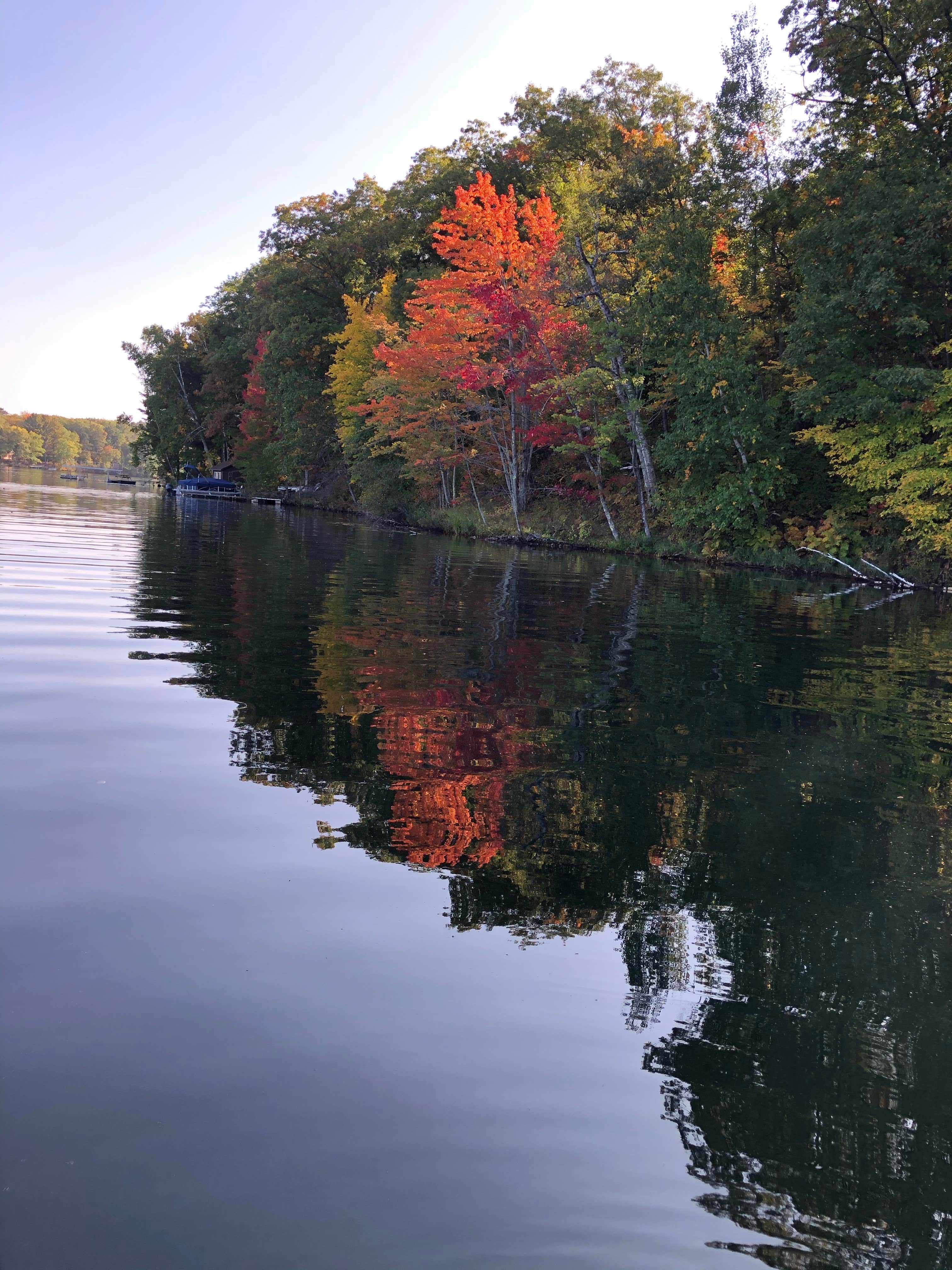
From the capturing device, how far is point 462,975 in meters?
3.13

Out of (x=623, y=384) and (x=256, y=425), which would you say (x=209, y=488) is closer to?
(x=256, y=425)

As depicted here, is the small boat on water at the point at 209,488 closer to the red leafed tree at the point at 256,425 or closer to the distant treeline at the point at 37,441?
the red leafed tree at the point at 256,425

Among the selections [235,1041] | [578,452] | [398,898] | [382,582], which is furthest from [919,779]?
[578,452]

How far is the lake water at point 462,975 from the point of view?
208cm

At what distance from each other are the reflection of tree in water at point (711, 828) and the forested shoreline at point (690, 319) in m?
12.7

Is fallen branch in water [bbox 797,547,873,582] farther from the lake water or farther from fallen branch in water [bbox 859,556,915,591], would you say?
the lake water

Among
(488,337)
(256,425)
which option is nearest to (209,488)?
(256,425)

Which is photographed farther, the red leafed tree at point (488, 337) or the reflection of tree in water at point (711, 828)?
the red leafed tree at point (488, 337)

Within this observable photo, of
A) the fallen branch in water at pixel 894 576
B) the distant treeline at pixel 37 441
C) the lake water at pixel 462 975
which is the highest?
the distant treeline at pixel 37 441

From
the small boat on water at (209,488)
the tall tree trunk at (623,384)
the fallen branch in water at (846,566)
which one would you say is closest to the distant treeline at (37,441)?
the small boat on water at (209,488)

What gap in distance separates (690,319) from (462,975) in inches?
992

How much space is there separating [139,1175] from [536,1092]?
1.03 m

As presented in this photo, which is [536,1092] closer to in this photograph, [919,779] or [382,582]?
[919,779]

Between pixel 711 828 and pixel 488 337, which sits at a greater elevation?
pixel 488 337
